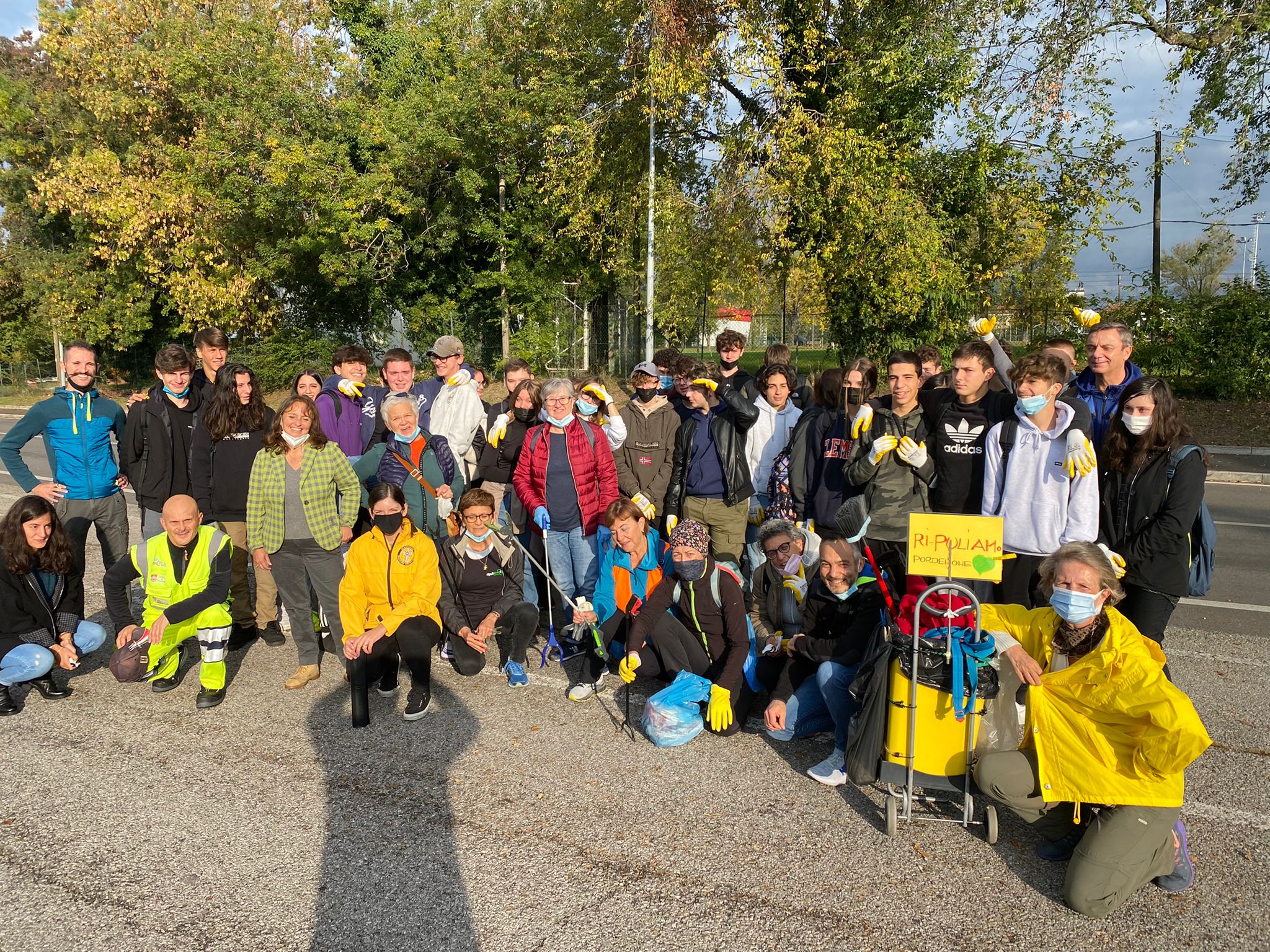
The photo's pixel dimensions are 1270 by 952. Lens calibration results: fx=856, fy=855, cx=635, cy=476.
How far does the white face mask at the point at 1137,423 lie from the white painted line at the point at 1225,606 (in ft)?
11.2

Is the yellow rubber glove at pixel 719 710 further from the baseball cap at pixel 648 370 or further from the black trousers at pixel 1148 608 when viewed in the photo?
the baseball cap at pixel 648 370

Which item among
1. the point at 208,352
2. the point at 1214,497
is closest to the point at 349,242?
the point at 208,352

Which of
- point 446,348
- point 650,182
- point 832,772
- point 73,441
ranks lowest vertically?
point 832,772

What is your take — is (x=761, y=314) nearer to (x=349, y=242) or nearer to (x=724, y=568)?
(x=349, y=242)

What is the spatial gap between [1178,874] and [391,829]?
3183 millimetres

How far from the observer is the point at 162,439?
5859 mm

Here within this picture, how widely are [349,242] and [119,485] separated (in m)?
15.2

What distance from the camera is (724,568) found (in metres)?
4.86

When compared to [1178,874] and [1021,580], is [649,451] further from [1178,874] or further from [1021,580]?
[1178,874]

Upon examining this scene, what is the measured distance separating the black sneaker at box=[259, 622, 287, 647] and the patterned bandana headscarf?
3.14 m

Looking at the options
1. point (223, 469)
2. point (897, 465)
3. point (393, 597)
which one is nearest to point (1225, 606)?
point (897, 465)

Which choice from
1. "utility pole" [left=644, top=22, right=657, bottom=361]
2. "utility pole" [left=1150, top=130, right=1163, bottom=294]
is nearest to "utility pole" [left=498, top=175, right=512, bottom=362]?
"utility pole" [left=644, top=22, right=657, bottom=361]

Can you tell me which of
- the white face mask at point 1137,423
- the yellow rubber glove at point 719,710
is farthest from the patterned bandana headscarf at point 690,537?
the white face mask at point 1137,423

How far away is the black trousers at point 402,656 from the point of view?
4.81 m
